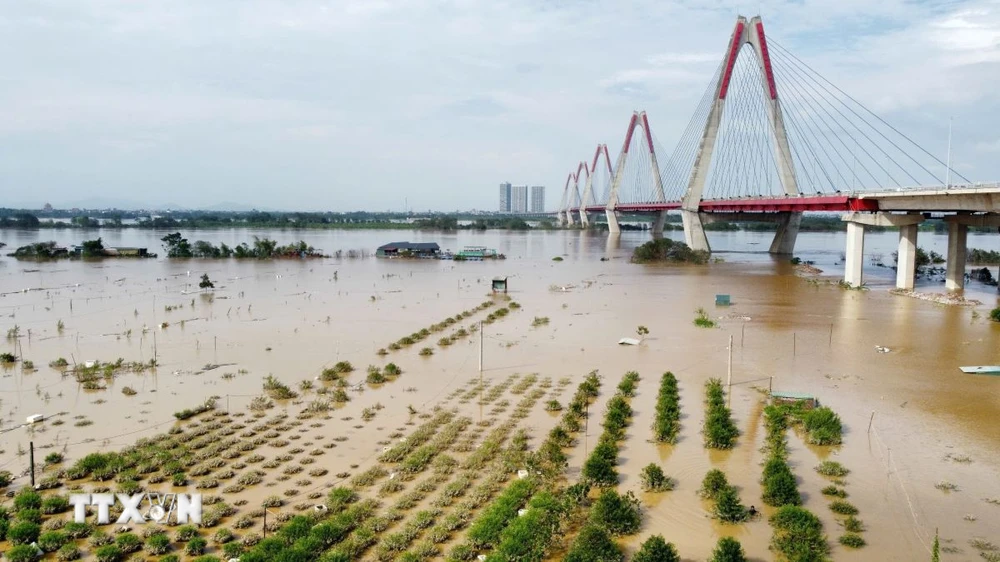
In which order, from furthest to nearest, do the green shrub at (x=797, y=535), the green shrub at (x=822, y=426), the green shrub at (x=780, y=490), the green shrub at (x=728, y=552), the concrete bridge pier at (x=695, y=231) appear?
the concrete bridge pier at (x=695, y=231), the green shrub at (x=822, y=426), the green shrub at (x=780, y=490), the green shrub at (x=797, y=535), the green shrub at (x=728, y=552)

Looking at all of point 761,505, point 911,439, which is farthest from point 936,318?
point 761,505

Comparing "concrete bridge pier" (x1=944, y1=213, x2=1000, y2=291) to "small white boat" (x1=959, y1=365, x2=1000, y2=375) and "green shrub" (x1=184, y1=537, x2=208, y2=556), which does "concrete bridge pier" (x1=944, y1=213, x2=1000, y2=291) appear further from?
"green shrub" (x1=184, y1=537, x2=208, y2=556)

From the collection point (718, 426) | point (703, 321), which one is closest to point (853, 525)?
point (718, 426)

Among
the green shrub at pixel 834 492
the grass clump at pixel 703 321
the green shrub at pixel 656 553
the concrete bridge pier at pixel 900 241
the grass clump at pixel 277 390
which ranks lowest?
the green shrub at pixel 834 492

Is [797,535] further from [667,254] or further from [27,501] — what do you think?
[667,254]

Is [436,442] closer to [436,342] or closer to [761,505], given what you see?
[761,505]

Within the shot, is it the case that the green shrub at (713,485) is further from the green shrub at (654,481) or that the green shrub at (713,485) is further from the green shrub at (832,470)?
the green shrub at (832,470)

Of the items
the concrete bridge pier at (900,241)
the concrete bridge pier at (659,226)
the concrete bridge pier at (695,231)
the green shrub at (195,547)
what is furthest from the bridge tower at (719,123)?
the green shrub at (195,547)

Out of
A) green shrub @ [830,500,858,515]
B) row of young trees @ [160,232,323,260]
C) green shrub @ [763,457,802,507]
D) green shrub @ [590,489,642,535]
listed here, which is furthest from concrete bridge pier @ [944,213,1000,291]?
row of young trees @ [160,232,323,260]
